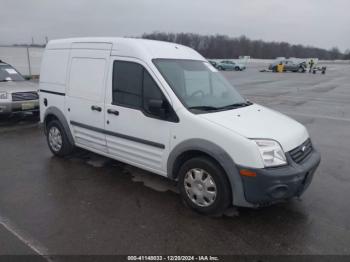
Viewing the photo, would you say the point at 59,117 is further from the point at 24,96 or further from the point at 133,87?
the point at 24,96

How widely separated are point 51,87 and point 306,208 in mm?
4630

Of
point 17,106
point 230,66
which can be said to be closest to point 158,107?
point 17,106

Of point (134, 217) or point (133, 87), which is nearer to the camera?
point (134, 217)

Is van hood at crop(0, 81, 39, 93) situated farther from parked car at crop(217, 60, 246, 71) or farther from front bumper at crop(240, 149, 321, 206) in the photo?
parked car at crop(217, 60, 246, 71)

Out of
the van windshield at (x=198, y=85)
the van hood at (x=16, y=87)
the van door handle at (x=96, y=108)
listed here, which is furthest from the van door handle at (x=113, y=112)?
the van hood at (x=16, y=87)

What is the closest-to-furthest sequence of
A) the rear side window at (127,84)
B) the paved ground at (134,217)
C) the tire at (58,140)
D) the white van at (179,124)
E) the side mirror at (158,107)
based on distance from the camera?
the paved ground at (134,217), the white van at (179,124), the side mirror at (158,107), the rear side window at (127,84), the tire at (58,140)

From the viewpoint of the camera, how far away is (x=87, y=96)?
15.8ft

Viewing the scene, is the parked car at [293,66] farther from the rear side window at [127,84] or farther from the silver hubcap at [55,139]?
the rear side window at [127,84]

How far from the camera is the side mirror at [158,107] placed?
12.2ft

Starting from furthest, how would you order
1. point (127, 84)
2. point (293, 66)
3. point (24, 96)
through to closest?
point (293, 66)
point (24, 96)
point (127, 84)

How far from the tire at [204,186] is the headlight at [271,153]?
505 mm

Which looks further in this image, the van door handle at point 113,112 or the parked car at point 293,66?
the parked car at point 293,66

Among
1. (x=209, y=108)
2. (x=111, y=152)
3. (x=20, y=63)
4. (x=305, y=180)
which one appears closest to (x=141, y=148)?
(x=111, y=152)

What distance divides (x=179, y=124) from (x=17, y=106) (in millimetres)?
6247
